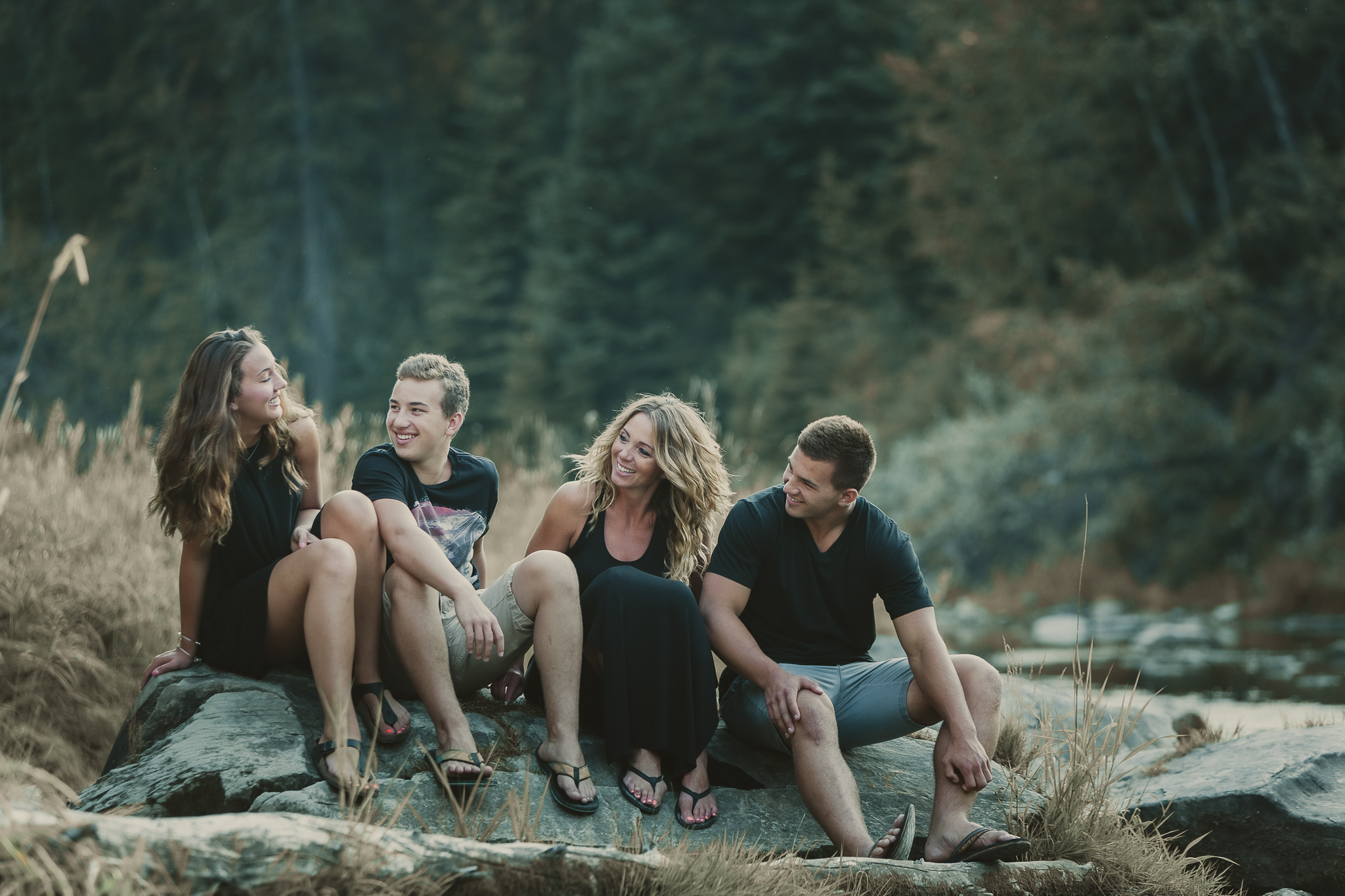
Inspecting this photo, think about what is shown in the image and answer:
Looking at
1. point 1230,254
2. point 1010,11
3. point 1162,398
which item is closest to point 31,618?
point 1162,398

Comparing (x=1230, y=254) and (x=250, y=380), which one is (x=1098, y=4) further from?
(x=250, y=380)

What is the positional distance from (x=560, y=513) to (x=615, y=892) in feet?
3.60

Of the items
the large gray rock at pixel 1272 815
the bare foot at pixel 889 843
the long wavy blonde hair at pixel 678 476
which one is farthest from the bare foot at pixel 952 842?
the long wavy blonde hair at pixel 678 476

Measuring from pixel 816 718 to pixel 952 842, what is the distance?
0.42 metres

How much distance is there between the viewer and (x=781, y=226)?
72.0 ft

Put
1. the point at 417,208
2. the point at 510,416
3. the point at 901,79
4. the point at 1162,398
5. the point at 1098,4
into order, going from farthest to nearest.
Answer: the point at 417,208 < the point at 510,416 < the point at 901,79 < the point at 1098,4 < the point at 1162,398

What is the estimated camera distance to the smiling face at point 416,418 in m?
2.89

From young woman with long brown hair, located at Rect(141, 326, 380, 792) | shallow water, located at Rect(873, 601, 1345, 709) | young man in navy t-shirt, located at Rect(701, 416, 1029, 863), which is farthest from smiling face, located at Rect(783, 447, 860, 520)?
shallow water, located at Rect(873, 601, 1345, 709)

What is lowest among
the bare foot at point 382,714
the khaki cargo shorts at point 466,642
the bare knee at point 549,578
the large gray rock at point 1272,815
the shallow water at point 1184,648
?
the shallow water at point 1184,648

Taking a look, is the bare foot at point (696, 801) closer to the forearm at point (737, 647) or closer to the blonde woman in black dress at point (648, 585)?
the blonde woman in black dress at point (648, 585)

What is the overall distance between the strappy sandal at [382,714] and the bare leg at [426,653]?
113 millimetres

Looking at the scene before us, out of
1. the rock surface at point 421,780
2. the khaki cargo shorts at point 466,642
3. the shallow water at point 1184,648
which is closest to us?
the rock surface at point 421,780

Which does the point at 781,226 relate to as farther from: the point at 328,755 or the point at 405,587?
the point at 328,755

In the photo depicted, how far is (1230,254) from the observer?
38.3 feet
